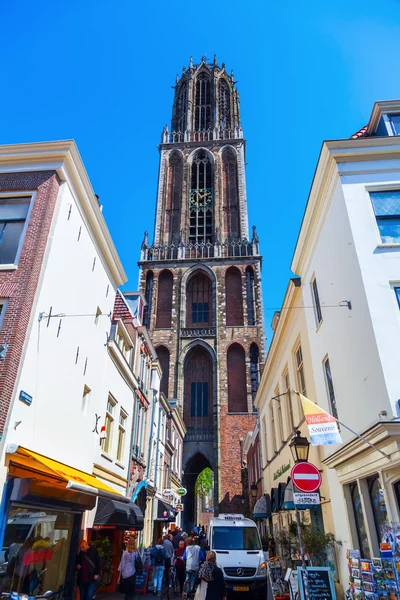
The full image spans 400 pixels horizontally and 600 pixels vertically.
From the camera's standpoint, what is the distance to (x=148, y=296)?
44.0 metres

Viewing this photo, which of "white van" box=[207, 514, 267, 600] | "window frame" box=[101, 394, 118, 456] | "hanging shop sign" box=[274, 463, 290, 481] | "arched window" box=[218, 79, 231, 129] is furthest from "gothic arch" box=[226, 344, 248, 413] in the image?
"arched window" box=[218, 79, 231, 129]

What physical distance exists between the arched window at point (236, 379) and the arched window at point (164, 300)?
7.36 metres

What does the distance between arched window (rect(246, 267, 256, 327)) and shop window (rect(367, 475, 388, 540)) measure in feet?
113

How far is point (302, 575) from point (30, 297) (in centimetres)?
733

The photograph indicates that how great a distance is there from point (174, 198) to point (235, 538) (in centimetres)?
4349

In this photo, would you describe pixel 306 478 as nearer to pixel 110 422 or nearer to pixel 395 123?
pixel 110 422

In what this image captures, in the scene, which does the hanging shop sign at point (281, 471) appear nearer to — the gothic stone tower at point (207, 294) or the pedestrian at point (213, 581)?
the pedestrian at point (213, 581)

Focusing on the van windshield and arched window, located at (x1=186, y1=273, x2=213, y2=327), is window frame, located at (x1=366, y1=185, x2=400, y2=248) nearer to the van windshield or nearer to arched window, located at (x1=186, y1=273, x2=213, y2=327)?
the van windshield

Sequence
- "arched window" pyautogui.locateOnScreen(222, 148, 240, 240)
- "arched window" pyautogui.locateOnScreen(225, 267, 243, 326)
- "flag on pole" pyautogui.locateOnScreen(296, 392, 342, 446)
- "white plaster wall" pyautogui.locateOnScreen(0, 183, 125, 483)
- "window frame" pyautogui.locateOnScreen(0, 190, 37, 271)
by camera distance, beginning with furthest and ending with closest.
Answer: "arched window" pyautogui.locateOnScreen(222, 148, 240, 240) < "arched window" pyautogui.locateOnScreen(225, 267, 243, 326) < "window frame" pyautogui.locateOnScreen(0, 190, 37, 271) < "white plaster wall" pyautogui.locateOnScreen(0, 183, 125, 483) < "flag on pole" pyautogui.locateOnScreen(296, 392, 342, 446)

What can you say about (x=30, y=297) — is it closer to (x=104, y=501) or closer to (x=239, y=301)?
(x=104, y=501)

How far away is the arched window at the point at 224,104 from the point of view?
57031 millimetres

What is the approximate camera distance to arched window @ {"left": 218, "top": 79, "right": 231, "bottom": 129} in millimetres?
57031

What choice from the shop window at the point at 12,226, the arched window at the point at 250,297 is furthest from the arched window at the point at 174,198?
the shop window at the point at 12,226

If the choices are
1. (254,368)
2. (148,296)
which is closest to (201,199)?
(148,296)
